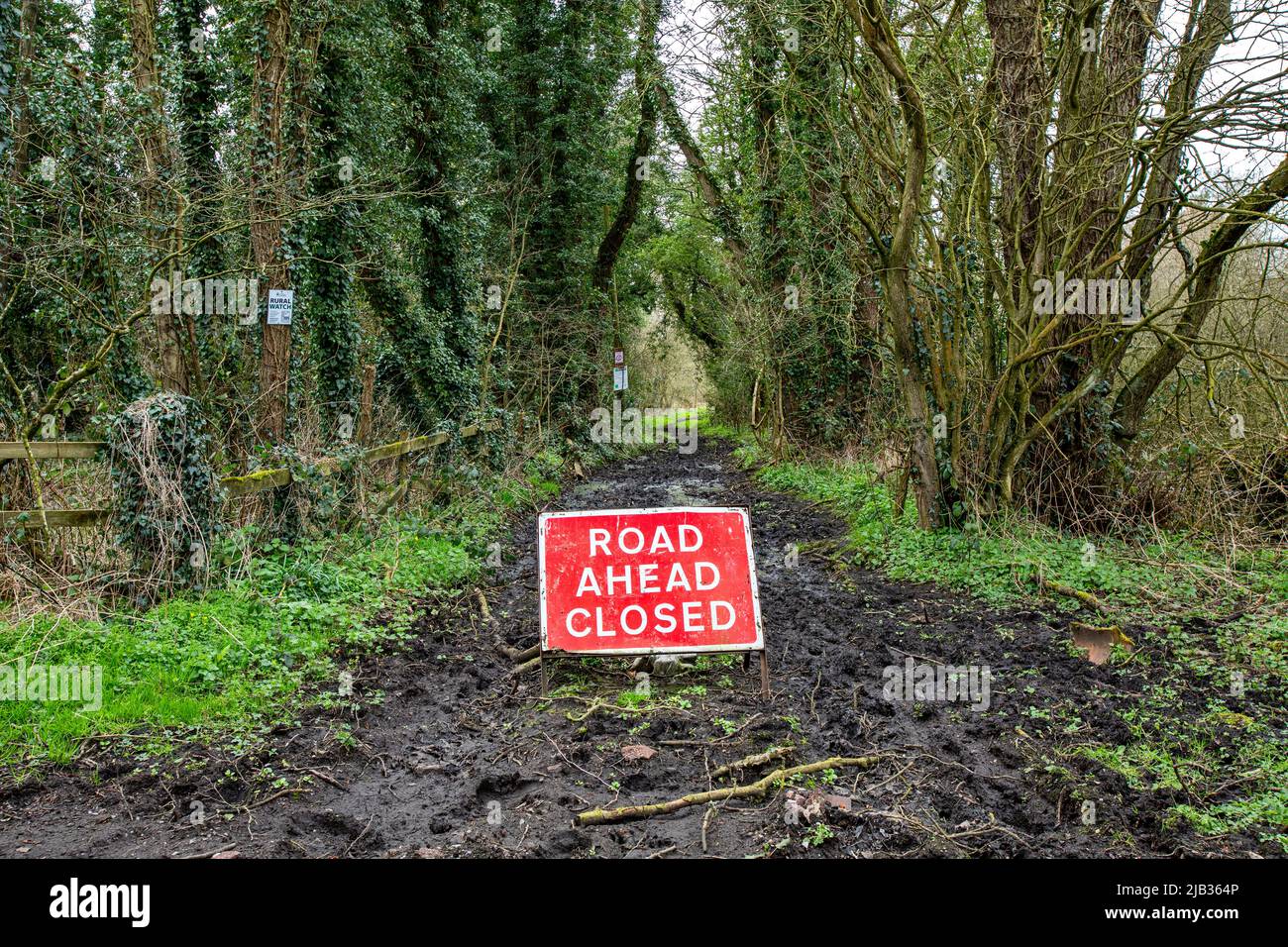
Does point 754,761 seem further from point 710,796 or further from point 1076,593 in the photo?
point 1076,593

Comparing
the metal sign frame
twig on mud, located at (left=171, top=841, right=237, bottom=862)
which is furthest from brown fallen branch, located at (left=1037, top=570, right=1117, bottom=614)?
twig on mud, located at (left=171, top=841, right=237, bottom=862)

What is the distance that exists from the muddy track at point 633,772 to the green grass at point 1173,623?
0.18m

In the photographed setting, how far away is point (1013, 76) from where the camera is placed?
9320mm

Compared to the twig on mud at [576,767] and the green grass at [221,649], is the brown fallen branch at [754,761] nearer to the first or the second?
Answer: the twig on mud at [576,767]

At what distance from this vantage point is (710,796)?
4250 millimetres

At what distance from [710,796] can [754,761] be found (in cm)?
45

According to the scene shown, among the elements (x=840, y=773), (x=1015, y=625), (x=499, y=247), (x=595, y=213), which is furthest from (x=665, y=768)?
(x=595, y=213)

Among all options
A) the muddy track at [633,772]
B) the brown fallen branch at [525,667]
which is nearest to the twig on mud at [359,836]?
the muddy track at [633,772]

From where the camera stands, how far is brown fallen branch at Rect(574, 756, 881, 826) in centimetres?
408

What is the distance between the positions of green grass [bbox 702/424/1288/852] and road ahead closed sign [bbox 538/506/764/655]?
215 centimetres

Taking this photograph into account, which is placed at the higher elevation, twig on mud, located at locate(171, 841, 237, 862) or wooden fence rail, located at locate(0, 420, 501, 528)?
wooden fence rail, located at locate(0, 420, 501, 528)

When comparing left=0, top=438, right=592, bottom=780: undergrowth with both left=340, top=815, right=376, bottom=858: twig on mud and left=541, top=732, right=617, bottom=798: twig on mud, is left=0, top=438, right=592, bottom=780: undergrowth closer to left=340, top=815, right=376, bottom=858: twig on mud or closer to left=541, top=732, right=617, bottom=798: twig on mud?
left=340, top=815, right=376, bottom=858: twig on mud
